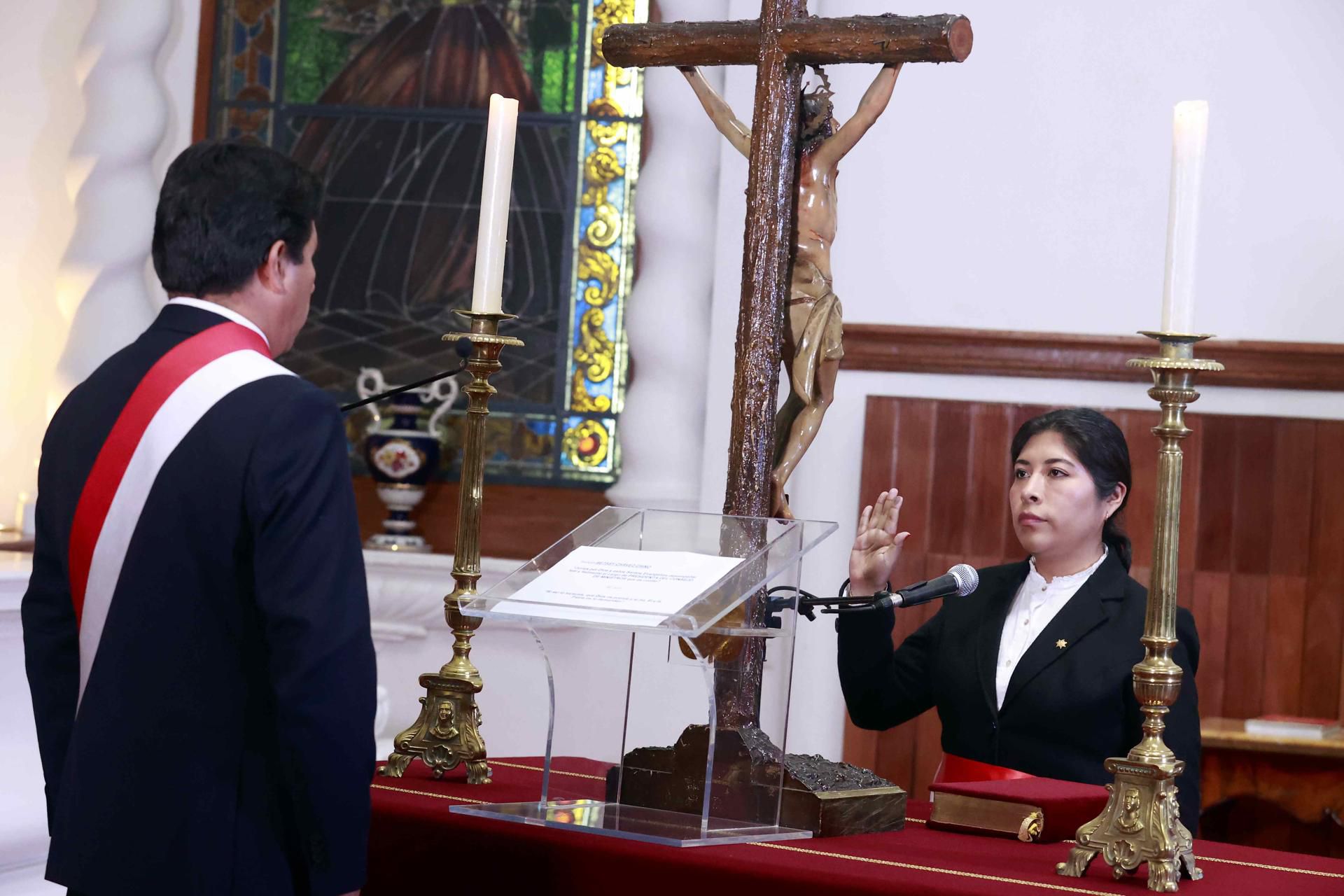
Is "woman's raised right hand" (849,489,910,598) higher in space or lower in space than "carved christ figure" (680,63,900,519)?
lower

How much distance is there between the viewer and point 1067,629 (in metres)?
2.77

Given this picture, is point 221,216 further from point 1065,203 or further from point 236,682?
point 1065,203

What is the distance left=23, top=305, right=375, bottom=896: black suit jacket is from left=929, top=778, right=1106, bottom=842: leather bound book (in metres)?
0.80

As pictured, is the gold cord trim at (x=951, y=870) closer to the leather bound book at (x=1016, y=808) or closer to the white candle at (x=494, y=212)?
the leather bound book at (x=1016, y=808)

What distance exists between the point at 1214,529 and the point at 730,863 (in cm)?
296

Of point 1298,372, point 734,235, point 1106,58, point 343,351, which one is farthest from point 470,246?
point 1298,372

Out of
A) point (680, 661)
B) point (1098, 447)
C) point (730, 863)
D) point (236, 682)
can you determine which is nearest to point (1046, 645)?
point (1098, 447)

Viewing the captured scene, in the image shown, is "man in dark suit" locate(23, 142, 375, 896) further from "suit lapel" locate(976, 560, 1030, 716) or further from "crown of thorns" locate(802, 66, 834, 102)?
"suit lapel" locate(976, 560, 1030, 716)

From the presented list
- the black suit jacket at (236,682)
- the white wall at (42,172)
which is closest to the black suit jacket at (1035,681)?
the black suit jacket at (236,682)

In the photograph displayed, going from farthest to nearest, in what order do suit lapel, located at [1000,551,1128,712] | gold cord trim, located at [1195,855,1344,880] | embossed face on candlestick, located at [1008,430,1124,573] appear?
embossed face on candlestick, located at [1008,430,1124,573], suit lapel, located at [1000,551,1128,712], gold cord trim, located at [1195,855,1344,880]

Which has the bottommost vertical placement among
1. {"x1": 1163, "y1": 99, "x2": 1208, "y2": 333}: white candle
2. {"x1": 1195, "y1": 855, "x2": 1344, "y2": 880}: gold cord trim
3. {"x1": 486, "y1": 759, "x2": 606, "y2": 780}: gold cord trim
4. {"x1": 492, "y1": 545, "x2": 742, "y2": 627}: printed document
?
{"x1": 486, "y1": 759, "x2": 606, "y2": 780}: gold cord trim

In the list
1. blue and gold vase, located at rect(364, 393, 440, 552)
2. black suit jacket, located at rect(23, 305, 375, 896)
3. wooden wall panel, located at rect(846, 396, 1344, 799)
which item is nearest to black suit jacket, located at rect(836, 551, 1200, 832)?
black suit jacket, located at rect(23, 305, 375, 896)

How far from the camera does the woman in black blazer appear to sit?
8.69 feet

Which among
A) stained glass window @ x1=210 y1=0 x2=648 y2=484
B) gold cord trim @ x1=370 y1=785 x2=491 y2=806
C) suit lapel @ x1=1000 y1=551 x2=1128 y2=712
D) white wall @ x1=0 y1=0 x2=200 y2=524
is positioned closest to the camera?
gold cord trim @ x1=370 y1=785 x2=491 y2=806
